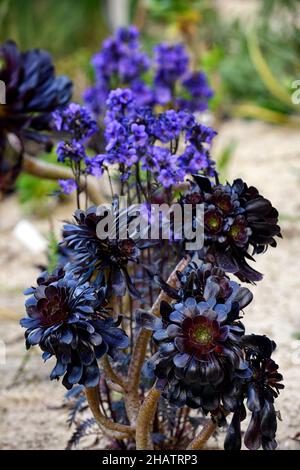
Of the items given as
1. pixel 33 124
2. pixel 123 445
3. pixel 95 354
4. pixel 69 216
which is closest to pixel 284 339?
pixel 123 445

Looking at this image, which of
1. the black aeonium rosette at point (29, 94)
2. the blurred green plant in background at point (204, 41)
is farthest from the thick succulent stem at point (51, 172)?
the blurred green plant in background at point (204, 41)

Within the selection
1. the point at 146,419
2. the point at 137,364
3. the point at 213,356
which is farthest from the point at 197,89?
the point at 213,356

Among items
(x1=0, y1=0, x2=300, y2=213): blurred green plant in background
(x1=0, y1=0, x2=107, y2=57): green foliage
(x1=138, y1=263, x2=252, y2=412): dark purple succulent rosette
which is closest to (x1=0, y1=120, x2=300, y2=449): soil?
(x1=0, y1=0, x2=300, y2=213): blurred green plant in background

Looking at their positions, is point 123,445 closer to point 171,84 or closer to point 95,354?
point 95,354

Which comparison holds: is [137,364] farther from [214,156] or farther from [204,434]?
[214,156]

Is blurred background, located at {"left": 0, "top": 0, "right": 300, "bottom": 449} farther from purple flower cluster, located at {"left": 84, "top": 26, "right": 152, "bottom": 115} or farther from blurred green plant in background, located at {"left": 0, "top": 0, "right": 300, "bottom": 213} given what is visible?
purple flower cluster, located at {"left": 84, "top": 26, "right": 152, "bottom": 115}

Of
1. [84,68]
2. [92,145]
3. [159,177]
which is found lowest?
[159,177]
